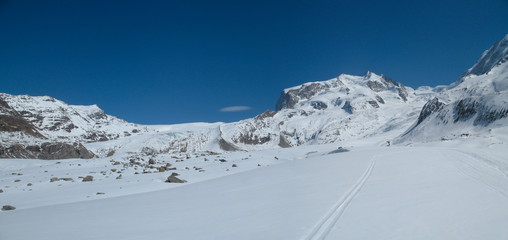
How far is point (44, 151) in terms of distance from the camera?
6988 cm

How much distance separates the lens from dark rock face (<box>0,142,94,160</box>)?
61209 mm

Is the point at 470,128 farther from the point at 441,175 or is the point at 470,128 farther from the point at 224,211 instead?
the point at 224,211

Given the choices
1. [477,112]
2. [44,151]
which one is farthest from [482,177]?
[44,151]

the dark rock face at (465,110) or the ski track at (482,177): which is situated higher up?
the dark rock face at (465,110)

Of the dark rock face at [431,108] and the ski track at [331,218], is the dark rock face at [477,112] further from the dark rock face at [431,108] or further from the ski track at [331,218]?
the ski track at [331,218]

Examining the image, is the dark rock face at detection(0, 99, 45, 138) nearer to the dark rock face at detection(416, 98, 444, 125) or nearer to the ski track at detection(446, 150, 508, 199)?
the ski track at detection(446, 150, 508, 199)

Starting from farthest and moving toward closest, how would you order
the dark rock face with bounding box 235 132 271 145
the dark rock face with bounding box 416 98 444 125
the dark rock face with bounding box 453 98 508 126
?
the dark rock face with bounding box 235 132 271 145 → the dark rock face with bounding box 416 98 444 125 → the dark rock face with bounding box 453 98 508 126

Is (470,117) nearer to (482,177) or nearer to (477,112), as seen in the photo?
(477,112)

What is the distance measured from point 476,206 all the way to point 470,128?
57.7 meters

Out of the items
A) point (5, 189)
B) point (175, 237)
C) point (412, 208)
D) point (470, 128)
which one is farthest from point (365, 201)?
point (470, 128)

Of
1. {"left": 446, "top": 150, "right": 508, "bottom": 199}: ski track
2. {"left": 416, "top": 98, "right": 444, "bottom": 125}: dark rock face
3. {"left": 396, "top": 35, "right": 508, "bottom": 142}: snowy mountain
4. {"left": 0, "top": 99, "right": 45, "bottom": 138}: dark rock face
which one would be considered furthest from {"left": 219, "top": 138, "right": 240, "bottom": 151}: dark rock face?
{"left": 446, "top": 150, "right": 508, "bottom": 199}: ski track

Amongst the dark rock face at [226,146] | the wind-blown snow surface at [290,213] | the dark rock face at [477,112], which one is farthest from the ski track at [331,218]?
the dark rock face at [226,146]

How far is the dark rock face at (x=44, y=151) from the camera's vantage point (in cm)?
6121

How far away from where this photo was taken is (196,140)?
15625 cm
